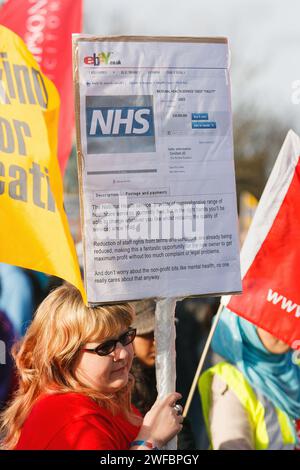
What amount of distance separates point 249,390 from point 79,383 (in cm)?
154

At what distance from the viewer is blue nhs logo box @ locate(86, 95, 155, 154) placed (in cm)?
292

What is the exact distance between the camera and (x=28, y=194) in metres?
3.08

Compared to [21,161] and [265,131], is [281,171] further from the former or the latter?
[265,131]

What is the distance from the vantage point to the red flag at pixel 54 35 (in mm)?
3867

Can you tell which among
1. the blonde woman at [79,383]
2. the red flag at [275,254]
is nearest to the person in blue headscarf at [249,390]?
the red flag at [275,254]

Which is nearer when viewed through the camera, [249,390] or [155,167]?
[155,167]

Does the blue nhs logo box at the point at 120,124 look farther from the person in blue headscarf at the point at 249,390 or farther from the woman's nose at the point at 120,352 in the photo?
the person in blue headscarf at the point at 249,390

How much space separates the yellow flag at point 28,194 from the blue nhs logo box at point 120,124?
0.79ft

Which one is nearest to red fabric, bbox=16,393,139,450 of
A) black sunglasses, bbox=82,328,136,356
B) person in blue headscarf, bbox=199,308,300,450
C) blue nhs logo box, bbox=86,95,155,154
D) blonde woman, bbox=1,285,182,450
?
blonde woman, bbox=1,285,182,450

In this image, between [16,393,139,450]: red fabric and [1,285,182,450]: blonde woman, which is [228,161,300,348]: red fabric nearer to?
[1,285,182,450]: blonde woman

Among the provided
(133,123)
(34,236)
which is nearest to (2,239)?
(34,236)

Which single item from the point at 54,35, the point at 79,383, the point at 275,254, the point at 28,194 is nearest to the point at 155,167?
the point at 28,194

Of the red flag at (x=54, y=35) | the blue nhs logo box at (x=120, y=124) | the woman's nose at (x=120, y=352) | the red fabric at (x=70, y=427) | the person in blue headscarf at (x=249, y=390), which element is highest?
the red flag at (x=54, y=35)

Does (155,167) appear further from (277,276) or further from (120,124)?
(277,276)
